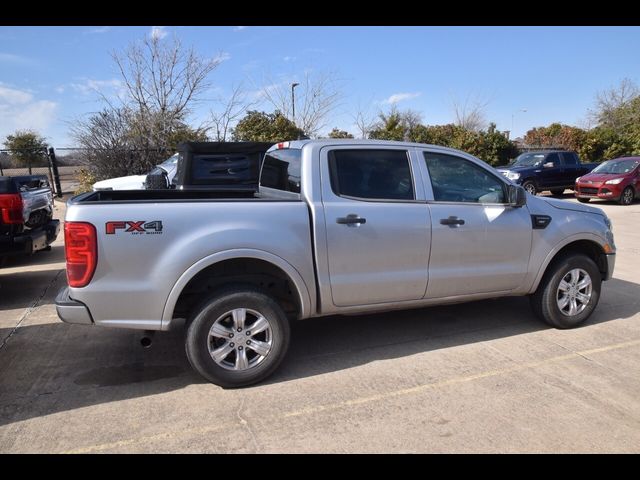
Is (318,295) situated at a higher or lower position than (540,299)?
higher

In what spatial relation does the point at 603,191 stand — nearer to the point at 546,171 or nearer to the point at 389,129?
the point at 546,171

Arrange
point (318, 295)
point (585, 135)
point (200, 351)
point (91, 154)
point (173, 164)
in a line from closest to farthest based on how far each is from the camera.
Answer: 1. point (200, 351)
2. point (318, 295)
3. point (173, 164)
4. point (91, 154)
5. point (585, 135)

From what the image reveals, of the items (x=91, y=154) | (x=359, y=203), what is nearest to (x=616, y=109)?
(x=91, y=154)

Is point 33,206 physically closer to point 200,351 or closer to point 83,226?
point 83,226

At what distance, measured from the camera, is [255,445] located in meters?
2.76

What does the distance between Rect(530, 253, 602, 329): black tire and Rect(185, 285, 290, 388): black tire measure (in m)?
2.71

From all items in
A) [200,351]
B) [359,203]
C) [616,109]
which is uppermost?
[616,109]

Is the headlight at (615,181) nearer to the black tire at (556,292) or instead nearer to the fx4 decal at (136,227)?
the black tire at (556,292)

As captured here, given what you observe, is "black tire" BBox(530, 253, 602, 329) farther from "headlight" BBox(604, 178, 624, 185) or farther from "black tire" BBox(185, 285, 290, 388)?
"headlight" BBox(604, 178, 624, 185)

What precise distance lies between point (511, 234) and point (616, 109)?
42.6 metres

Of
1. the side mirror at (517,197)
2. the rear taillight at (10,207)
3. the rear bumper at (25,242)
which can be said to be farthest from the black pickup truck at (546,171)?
the rear taillight at (10,207)

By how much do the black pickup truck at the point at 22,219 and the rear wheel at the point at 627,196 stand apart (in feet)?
53.8

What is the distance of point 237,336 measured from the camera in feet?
11.3

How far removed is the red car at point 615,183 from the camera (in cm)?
1478
